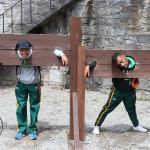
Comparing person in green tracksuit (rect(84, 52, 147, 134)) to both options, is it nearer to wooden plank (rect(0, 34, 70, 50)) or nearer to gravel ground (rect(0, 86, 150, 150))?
gravel ground (rect(0, 86, 150, 150))

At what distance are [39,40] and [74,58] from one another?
52 centimetres

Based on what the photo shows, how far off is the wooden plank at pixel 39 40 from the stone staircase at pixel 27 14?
440cm

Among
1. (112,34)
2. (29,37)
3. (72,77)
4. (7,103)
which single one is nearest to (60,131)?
(72,77)

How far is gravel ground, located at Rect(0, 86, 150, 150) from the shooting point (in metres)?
5.83

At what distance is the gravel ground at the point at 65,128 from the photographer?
229 inches

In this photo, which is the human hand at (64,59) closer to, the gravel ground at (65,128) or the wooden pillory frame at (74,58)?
the wooden pillory frame at (74,58)

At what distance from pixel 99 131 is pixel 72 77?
3.27 feet

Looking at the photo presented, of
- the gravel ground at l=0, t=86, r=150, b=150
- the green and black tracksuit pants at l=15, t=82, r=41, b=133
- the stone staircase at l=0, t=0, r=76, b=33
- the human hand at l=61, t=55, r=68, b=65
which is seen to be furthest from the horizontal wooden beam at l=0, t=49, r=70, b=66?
the stone staircase at l=0, t=0, r=76, b=33

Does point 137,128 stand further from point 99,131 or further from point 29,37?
point 29,37

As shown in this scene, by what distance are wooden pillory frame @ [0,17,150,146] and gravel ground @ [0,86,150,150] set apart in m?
0.30

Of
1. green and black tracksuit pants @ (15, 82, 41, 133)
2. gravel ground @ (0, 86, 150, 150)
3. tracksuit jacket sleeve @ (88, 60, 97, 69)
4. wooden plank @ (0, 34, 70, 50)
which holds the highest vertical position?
wooden plank @ (0, 34, 70, 50)

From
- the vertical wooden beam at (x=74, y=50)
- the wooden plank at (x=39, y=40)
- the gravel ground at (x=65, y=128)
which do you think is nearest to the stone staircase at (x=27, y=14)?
the gravel ground at (x=65, y=128)

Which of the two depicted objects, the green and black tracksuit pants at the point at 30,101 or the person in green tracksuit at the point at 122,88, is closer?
the person in green tracksuit at the point at 122,88

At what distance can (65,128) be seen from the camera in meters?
6.62
